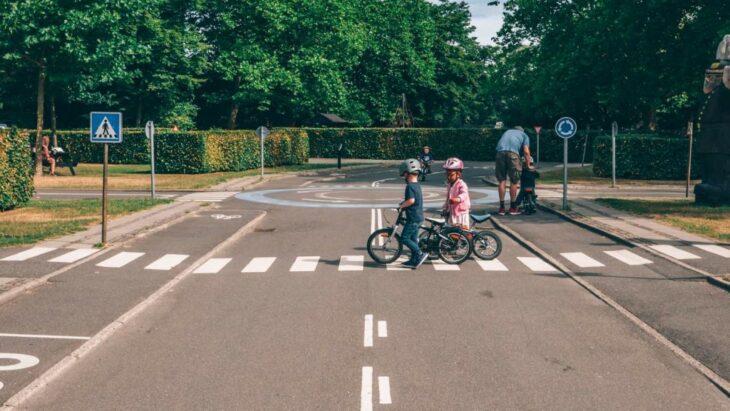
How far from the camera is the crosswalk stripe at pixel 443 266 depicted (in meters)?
13.9

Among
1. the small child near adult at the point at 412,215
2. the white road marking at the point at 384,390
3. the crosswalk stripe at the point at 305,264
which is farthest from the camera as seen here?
the crosswalk stripe at the point at 305,264

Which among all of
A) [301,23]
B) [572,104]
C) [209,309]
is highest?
[301,23]

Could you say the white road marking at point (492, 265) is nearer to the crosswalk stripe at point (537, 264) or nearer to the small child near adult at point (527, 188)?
the crosswalk stripe at point (537, 264)

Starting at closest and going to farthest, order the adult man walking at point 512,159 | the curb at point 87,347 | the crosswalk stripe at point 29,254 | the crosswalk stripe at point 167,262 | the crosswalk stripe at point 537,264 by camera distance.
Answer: the curb at point 87,347, the crosswalk stripe at point 537,264, the crosswalk stripe at point 167,262, the crosswalk stripe at point 29,254, the adult man walking at point 512,159

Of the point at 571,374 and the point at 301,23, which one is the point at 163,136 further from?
the point at 571,374

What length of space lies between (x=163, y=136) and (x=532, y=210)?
2222cm

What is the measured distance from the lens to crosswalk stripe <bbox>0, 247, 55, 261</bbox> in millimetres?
14624

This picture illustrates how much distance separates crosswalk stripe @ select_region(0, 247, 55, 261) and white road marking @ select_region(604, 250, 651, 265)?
416 inches

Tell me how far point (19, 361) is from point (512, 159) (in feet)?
52.4

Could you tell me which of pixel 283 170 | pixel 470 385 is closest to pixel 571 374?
pixel 470 385

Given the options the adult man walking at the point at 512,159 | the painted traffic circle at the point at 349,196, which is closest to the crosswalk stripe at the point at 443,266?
the adult man walking at the point at 512,159

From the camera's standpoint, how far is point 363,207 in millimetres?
25047

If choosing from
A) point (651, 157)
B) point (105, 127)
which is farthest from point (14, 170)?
point (651, 157)

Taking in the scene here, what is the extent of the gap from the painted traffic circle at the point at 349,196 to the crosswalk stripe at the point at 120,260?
10277 mm
